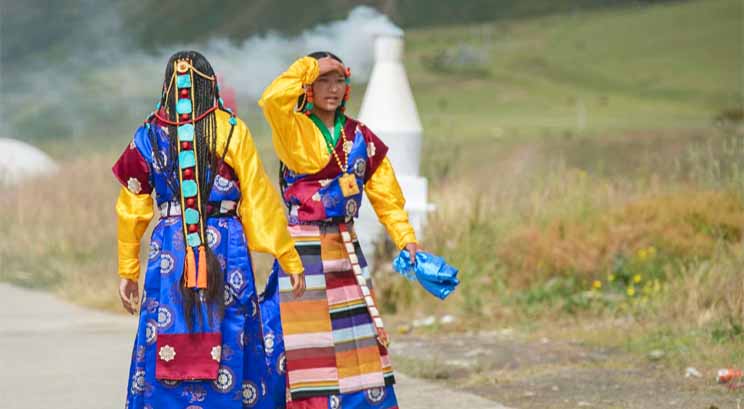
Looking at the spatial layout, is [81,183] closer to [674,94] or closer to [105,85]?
[105,85]

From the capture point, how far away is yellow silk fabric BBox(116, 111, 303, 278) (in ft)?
16.4

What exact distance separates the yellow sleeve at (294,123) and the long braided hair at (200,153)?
547mm

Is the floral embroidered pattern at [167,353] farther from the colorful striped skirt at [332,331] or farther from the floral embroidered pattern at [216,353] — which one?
the colorful striped skirt at [332,331]

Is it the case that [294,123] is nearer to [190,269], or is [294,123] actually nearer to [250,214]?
[250,214]

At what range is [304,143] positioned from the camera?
5781 mm

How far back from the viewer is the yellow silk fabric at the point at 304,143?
565 centimetres

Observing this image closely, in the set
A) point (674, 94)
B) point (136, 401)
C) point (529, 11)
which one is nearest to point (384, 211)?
point (136, 401)

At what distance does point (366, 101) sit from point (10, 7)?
27.2 m

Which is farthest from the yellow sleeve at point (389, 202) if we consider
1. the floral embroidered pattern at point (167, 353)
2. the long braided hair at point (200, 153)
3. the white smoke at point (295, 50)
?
the white smoke at point (295, 50)

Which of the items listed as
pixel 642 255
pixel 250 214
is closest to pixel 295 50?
pixel 642 255

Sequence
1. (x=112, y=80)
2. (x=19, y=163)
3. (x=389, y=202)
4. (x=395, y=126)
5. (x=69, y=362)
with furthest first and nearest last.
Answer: (x=112, y=80)
(x=19, y=163)
(x=395, y=126)
(x=69, y=362)
(x=389, y=202)

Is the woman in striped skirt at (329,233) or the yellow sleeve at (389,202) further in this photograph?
the yellow sleeve at (389,202)

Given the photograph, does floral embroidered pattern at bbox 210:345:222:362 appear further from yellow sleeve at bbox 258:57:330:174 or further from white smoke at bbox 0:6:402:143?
white smoke at bbox 0:6:402:143

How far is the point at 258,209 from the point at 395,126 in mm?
5227
